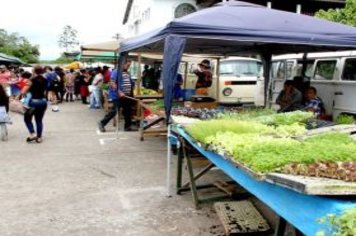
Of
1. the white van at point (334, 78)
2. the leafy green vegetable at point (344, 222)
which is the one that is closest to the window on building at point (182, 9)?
the white van at point (334, 78)

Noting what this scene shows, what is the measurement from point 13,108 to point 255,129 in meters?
14.9

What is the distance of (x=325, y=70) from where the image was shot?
35.1 ft

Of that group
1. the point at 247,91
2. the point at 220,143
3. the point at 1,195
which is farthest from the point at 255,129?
the point at 247,91

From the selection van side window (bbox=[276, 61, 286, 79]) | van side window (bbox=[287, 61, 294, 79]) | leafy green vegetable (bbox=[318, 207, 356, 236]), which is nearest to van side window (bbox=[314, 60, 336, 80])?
van side window (bbox=[287, 61, 294, 79])

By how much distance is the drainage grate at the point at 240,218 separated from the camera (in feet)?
15.3

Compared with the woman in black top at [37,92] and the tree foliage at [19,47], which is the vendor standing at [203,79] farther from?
the tree foliage at [19,47]

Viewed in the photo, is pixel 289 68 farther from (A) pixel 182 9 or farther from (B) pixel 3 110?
(A) pixel 182 9

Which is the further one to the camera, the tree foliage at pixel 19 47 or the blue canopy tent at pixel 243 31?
the tree foliage at pixel 19 47

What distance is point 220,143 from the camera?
13.1 ft

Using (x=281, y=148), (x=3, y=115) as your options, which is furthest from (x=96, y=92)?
(x=281, y=148)

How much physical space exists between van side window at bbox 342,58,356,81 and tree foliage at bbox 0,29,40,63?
185ft

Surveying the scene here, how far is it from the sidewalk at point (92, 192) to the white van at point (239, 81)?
6.64m

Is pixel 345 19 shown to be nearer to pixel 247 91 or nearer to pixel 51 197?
pixel 247 91

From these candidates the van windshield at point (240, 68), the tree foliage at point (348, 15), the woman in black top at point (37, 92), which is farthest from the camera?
the van windshield at point (240, 68)
